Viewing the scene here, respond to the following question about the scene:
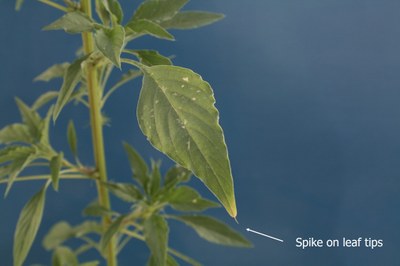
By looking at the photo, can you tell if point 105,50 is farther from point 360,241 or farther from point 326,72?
point 360,241

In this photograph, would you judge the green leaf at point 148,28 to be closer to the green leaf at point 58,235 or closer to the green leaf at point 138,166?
the green leaf at point 138,166

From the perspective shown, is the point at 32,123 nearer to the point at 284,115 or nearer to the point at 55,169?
the point at 55,169

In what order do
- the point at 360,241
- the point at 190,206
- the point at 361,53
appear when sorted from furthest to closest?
the point at 360,241
the point at 361,53
the point at 190,206

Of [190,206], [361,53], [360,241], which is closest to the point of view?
[190,206]

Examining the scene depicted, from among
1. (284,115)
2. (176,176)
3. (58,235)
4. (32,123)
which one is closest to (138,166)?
(176,176)

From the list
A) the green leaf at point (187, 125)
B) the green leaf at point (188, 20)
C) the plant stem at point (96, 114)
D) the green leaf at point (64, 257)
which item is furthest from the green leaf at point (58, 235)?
the green leaf at point (187, 125)

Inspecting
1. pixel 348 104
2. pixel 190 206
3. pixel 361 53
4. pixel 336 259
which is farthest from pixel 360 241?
pixel 190 206
